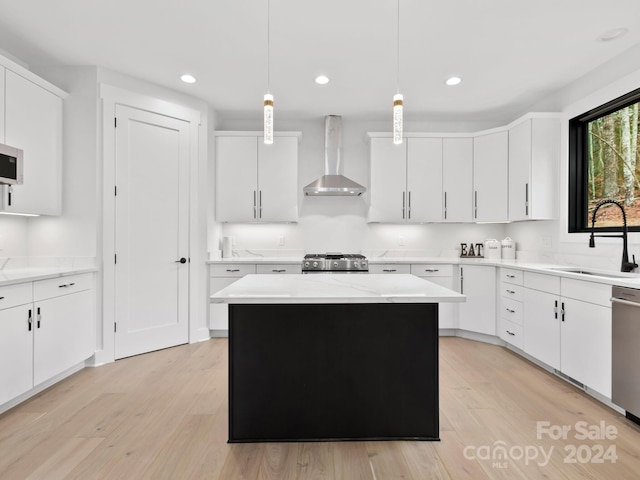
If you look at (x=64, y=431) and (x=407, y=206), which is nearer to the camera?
(x=64, y=431)

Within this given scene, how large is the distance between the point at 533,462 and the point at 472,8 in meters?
2.78

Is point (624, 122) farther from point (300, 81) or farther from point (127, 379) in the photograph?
point (127, 379)

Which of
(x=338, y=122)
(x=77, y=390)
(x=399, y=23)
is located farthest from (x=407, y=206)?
(x=77, y=390)

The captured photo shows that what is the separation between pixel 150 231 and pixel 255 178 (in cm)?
138

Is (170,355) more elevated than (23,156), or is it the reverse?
(23,156)

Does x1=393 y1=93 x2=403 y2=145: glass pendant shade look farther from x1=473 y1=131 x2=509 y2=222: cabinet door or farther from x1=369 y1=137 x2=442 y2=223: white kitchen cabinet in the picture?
x1=473 y1=131 x2=509 y2=222: cabinet door

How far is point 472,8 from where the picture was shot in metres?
2.40

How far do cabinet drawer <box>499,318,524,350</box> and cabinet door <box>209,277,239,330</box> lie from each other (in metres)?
2.91

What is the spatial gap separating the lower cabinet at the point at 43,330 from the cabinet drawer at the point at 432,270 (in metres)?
3.29

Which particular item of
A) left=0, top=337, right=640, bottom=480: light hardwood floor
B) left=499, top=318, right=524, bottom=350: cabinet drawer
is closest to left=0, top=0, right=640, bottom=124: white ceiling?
left=499, top=318, right=524, bottom=350: cabinet drawer

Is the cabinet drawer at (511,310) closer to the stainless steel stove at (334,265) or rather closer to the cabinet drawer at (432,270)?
the cabinet drawer at (432,270)

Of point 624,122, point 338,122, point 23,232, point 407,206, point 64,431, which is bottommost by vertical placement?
point 64,431

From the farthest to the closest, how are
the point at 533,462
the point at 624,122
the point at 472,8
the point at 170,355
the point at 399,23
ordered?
the point at 170,355
the point at 624,122
the point at 399,23
the point at 472,8
the point at 533,462

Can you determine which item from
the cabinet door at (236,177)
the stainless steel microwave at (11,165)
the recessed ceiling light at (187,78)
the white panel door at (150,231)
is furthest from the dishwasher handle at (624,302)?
the stainless steel microwave at (11,165)
